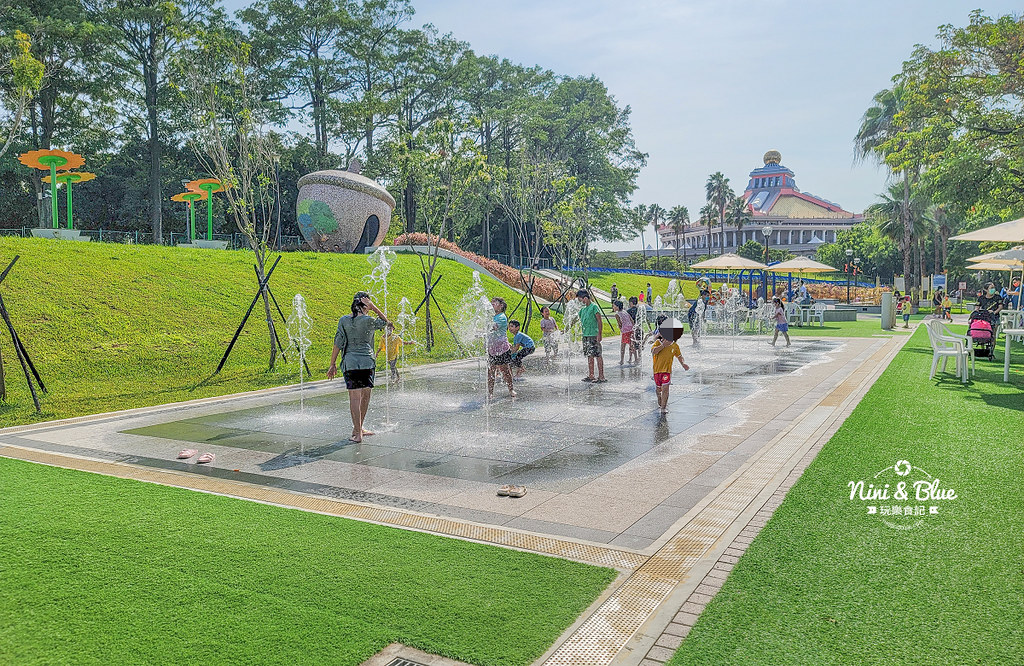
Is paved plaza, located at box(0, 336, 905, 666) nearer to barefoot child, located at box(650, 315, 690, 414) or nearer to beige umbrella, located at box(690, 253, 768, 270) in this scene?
barefoot child, located at box(650, 315, 690, 414)

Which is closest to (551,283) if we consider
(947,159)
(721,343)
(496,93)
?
(721,343)

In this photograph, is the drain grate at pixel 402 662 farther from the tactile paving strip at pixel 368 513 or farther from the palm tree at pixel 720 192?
the palm tree at pixel 720 192

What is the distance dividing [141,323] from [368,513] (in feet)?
42.4

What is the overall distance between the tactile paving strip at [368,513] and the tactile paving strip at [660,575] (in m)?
0.24

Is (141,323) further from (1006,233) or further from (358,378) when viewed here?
(1006,233)

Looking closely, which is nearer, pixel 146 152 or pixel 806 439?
pixel 806 439

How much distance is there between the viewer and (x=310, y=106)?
49875 mm

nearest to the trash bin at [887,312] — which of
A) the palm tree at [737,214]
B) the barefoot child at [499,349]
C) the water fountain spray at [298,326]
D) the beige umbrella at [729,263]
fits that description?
the beige umbrella at [729,263]

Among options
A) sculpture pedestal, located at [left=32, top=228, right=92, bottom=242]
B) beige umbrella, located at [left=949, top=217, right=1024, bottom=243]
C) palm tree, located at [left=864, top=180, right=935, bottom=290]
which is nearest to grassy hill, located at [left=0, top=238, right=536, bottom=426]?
sculpture pedestal, located at [left=32, top=228, right=92, bottom=242]

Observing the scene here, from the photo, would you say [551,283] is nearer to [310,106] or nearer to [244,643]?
[310,106]

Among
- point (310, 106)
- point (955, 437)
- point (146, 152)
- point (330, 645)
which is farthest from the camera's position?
point (310, 106)

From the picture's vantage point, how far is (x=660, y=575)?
462cm

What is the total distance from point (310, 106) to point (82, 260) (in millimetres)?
33906

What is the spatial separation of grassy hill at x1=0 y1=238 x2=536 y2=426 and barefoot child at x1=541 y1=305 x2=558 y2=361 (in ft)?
9.31
